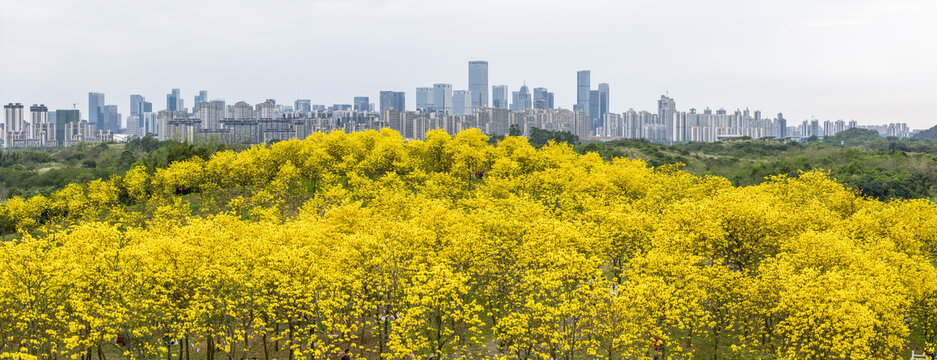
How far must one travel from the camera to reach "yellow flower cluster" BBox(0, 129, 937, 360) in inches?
996

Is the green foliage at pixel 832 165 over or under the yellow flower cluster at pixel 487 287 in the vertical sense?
over

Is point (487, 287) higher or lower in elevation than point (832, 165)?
lower

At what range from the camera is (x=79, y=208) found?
65.7 metres

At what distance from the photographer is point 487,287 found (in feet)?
108

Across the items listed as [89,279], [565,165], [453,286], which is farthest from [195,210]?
[453,286]

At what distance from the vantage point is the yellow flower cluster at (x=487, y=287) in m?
25.3

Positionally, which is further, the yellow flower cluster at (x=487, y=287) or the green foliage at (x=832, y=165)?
the green foliage at (x=832, y=165)

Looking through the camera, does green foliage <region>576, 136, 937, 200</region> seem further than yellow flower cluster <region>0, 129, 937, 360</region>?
Yes

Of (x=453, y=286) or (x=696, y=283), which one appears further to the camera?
(x=696, y=283)

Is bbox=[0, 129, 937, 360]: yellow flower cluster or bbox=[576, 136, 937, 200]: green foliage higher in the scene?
bbox=[576, 136, 937, 200]: green foliage

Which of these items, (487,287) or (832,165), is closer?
(487,287)

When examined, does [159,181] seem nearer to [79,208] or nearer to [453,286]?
[79,208]

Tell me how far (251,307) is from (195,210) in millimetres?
46487


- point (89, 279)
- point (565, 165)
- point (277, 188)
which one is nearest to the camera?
point (89, 279)
